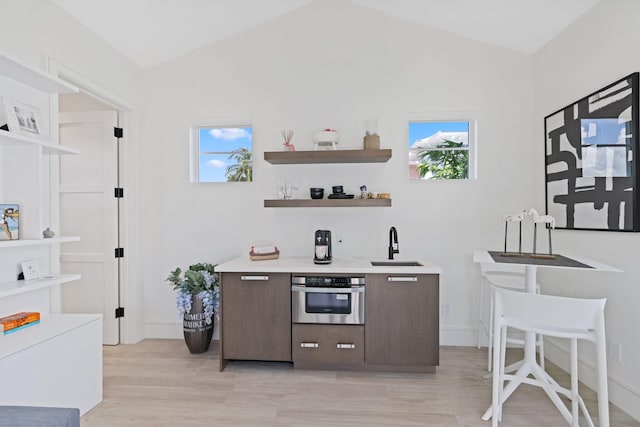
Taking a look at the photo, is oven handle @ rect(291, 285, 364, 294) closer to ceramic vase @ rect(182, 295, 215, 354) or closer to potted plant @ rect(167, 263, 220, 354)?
potted plant @ rect(167, 263, 220, 354)

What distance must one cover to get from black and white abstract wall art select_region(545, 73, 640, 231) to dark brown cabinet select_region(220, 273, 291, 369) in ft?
7.79

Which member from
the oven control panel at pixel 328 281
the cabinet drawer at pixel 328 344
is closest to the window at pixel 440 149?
the oven control panel at pixel 328 281

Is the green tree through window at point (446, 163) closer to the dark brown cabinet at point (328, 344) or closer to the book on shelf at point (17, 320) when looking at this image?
the dark brown cabinet at point (328, 344)

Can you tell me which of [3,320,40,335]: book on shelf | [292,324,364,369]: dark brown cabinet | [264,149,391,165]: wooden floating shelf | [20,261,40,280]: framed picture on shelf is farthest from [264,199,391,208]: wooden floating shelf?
[3,320,40,335]: book on shelf

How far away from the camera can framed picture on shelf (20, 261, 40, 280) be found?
221cm

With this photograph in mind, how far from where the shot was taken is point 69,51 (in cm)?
264

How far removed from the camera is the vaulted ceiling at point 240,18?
275cm

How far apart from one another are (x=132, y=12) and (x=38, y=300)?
2.40 meters

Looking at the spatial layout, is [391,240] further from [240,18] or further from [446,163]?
[240,18]

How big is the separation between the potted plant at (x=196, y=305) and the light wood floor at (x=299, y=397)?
18cm

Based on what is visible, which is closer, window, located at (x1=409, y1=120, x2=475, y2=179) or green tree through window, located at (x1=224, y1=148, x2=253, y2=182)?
window, located at (x1=409, y1=120, x2=475, y2=179)

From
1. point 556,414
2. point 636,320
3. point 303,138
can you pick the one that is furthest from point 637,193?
point 303,138

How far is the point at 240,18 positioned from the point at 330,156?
1654 mm

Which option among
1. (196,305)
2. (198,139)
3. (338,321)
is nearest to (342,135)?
(198,139)
